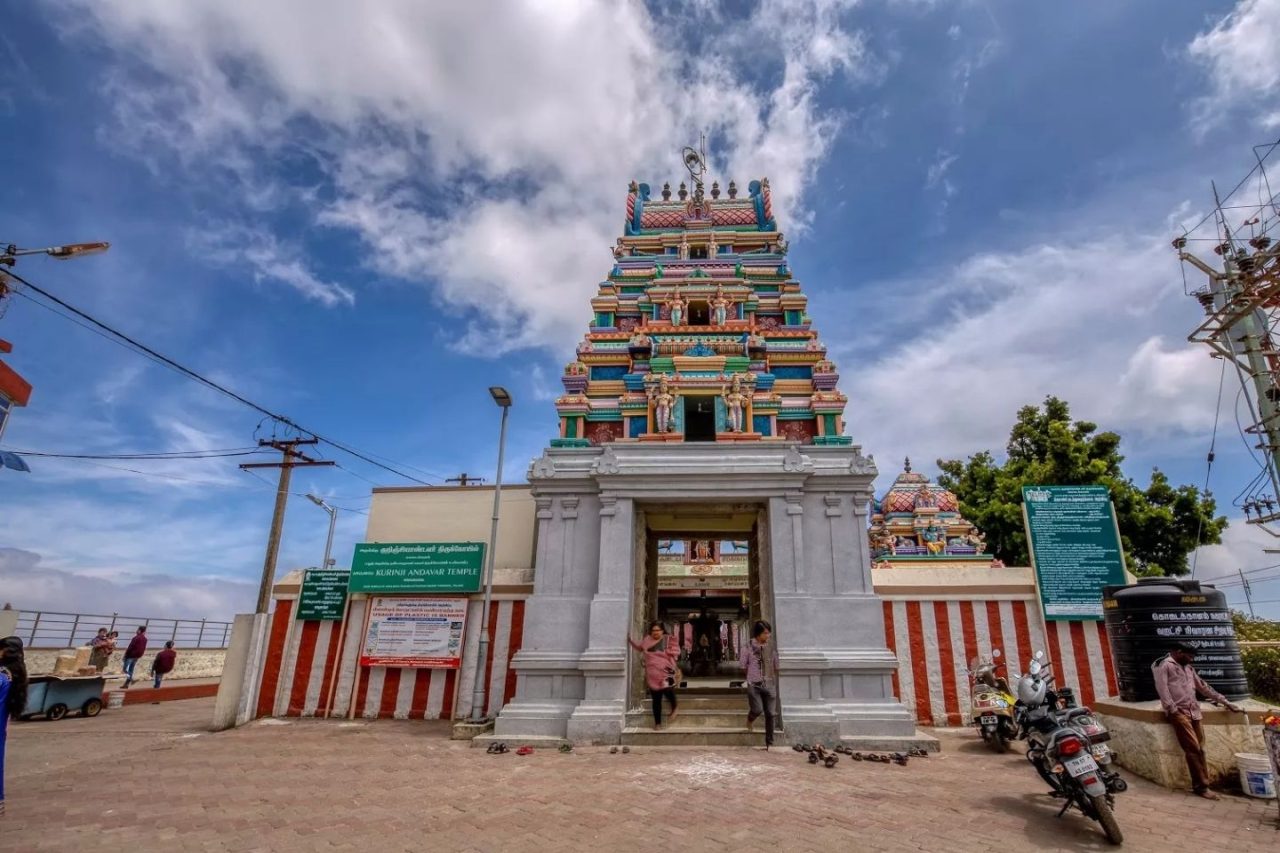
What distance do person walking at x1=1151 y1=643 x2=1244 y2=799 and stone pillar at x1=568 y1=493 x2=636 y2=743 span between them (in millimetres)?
6852

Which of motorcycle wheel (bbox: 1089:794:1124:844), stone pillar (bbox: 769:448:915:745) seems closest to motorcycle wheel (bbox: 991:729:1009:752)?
stone pillar (bbox: 769:448:915:745)

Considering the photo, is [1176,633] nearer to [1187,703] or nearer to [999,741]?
[1187,703]

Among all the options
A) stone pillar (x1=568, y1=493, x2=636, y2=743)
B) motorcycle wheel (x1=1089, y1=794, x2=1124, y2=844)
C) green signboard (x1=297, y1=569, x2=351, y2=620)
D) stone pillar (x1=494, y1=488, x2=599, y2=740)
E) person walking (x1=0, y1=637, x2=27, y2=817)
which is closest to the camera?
motorcycle wheel (x1=1089, y1=794, x2=1124, y2=844)

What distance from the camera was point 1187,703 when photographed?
6.98 metres

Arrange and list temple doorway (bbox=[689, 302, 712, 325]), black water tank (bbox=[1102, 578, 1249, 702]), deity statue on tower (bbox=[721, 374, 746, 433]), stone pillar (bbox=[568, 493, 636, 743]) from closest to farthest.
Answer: black water tank (bbox=[1102, 578, 1249, 702]) → stone pillar (bbox=[568, 493, 636, 743]) → deity statue on tower (bbox=[721, 374, 746, 433]) → temple doorway (bbox=[689, 302, 712, 325])

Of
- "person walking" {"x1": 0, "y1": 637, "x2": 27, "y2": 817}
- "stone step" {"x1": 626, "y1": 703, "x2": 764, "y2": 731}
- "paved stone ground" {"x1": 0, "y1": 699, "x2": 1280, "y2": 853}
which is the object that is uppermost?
"person walking" {"x1": 0, "y1": 637, "x2": 27, "y2": 817}

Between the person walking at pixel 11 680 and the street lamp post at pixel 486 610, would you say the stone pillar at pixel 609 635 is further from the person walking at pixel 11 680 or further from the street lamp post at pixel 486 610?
the person walking at pixel 11 680

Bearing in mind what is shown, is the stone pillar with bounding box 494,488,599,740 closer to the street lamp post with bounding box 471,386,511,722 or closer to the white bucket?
the street lamp post with bounding box 471,386,511,722

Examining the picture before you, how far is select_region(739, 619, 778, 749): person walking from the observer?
30.2 feet

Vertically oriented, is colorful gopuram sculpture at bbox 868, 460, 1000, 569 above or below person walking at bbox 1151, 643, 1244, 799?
above

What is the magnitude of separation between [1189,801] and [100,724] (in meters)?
17.8

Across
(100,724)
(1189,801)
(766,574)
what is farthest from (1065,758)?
(100,724)

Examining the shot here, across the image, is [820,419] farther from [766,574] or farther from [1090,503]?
[1090,503]

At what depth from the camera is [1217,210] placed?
2048 cm
